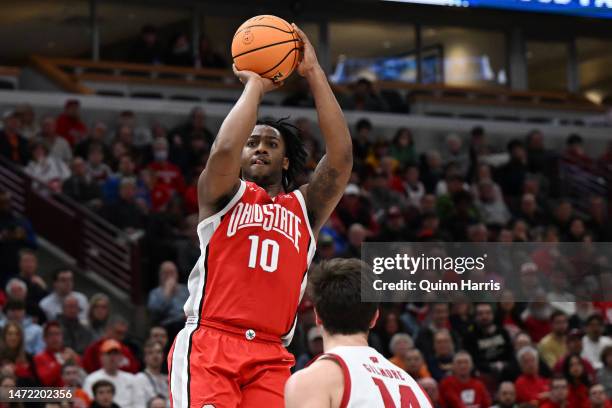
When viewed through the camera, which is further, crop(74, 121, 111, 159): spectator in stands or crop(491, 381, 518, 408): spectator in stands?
crop(74, 121, 111, 159): spectator in stands

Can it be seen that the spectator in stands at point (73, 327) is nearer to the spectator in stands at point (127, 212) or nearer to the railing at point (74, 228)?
the railing at point (74, 228)

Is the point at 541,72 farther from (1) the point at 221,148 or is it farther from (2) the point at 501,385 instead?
(1) the point at 221,148

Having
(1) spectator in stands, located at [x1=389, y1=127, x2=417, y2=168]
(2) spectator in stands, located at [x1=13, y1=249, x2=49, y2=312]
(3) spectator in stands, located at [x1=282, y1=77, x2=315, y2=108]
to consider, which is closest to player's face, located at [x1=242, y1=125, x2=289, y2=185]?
(2) spectator in stands, located at [x1=13, y1=249, x2=49, y2=312]

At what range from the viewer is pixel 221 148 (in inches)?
225

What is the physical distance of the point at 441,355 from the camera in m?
12.4

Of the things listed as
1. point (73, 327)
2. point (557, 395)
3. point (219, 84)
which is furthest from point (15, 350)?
point (219, 84)

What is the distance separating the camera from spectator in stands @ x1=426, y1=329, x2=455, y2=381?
12.3 meters

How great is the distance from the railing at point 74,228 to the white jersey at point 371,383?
9552 mm

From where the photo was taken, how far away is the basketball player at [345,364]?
14.4ft

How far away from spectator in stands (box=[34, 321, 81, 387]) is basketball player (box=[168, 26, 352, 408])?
4846 mm

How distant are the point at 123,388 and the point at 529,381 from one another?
4184mm

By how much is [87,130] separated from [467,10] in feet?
29.2

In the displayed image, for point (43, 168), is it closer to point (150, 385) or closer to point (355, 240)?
point (355, 240)

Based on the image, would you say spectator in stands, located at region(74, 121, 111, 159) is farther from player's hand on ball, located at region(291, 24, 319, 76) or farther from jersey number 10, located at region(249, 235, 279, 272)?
jersey number 10, located at region(249, 235, 279, 272)
